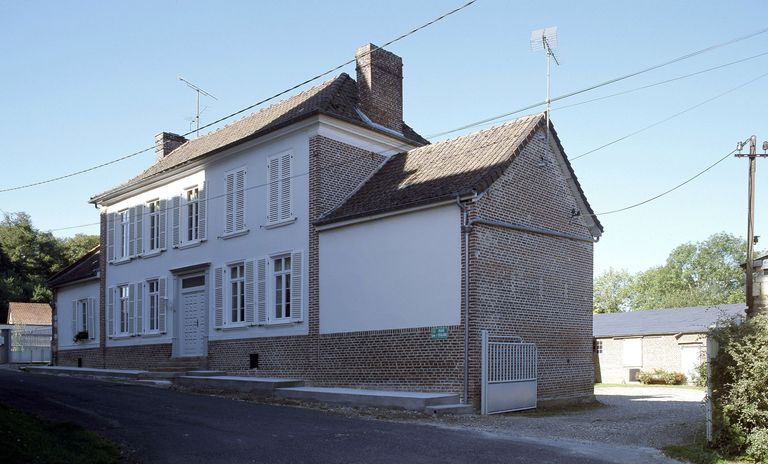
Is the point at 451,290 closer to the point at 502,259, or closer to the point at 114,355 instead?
A: the point at 502,259

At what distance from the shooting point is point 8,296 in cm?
5766

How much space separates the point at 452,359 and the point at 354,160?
713 cm

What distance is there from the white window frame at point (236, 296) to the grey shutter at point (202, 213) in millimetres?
1726

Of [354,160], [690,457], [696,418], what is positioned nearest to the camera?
[690,457]

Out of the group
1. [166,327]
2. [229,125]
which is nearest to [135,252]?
[166,327]

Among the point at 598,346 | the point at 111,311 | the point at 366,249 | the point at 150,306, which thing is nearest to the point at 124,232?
the point at 111,311

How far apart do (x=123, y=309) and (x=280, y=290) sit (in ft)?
31.1

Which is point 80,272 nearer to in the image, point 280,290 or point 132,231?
point 132,231

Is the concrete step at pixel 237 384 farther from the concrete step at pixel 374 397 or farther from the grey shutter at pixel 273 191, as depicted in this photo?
the grey shutter at pixel 273 191

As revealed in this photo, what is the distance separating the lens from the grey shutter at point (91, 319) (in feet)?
Result: 95.9

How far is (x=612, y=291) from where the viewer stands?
86375 millimetres

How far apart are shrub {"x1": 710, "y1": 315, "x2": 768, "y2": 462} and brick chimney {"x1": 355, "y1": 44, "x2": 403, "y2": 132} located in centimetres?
1251

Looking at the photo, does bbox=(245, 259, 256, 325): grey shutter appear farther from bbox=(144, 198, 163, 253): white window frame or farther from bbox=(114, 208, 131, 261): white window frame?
bbox=(114, 208, 131, 261): white window frame

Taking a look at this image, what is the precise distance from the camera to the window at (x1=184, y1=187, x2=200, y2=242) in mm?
24156
